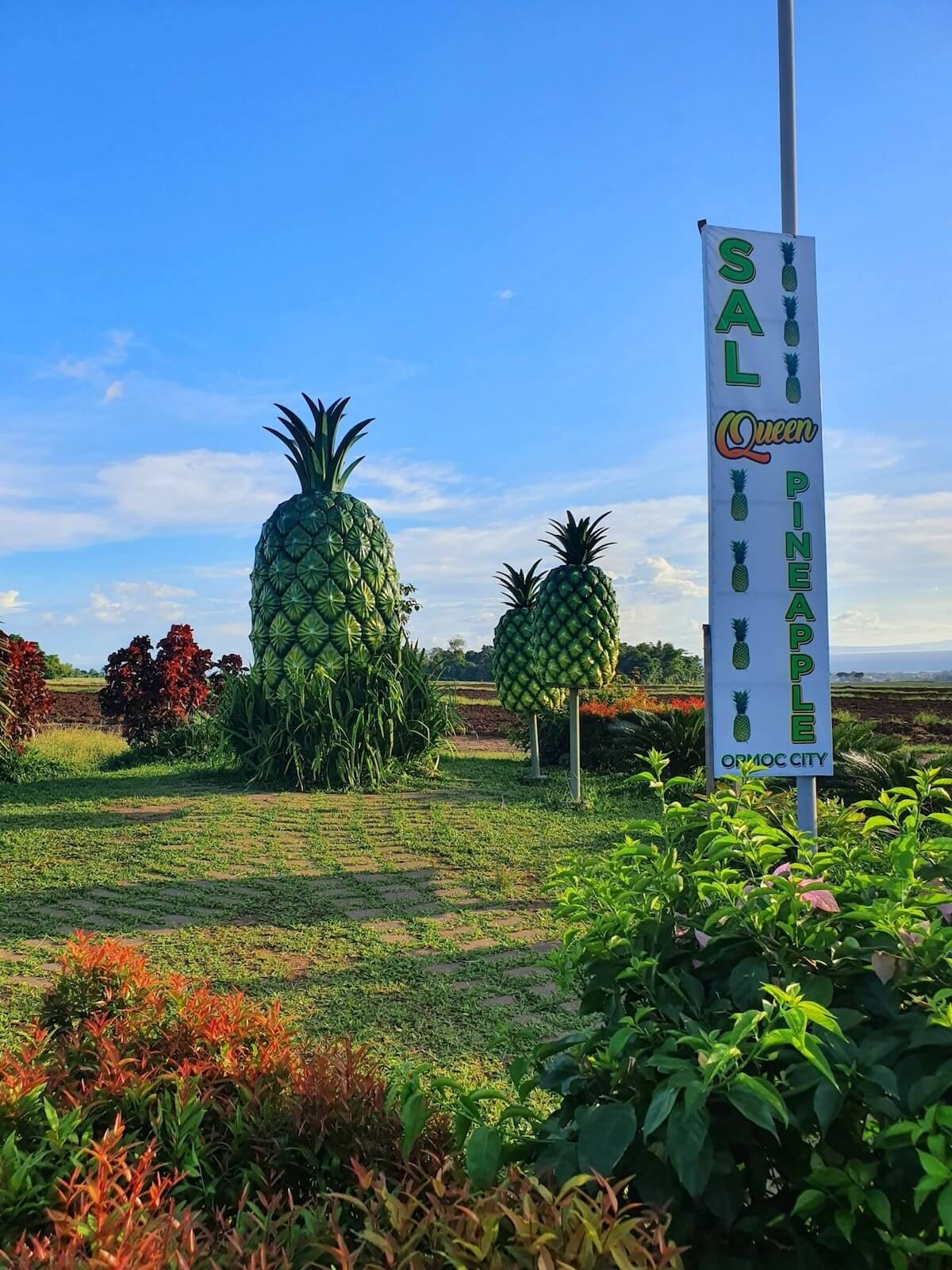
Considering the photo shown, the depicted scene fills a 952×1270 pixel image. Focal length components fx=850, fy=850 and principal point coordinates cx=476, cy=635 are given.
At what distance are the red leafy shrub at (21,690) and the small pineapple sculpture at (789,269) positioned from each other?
355 inches

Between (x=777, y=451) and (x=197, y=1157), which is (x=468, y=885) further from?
(x=197, y=1157)

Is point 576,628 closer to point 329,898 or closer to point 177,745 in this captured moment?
point 329,898

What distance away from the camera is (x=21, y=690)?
10.8 m

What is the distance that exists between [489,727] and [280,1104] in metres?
15.8

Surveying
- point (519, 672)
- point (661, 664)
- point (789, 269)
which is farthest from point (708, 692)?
point (661, 664)

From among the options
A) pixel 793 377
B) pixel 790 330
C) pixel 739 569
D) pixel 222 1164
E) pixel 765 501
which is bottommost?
pixel 222 1164

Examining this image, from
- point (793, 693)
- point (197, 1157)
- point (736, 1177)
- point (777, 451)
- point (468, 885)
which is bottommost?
point (468, 885)

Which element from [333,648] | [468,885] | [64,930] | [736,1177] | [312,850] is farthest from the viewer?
[333,648]

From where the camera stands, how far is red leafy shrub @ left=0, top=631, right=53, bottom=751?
395 inches

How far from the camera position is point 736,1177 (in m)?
1.18

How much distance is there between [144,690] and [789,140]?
1021 centimetres

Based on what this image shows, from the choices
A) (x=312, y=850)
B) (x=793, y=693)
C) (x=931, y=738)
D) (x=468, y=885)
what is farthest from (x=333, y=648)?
(x=931, y=738)

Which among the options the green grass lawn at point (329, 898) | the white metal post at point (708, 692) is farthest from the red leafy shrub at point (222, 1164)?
the white metal post at point (708, 692)

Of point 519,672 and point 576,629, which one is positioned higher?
point 576,629
